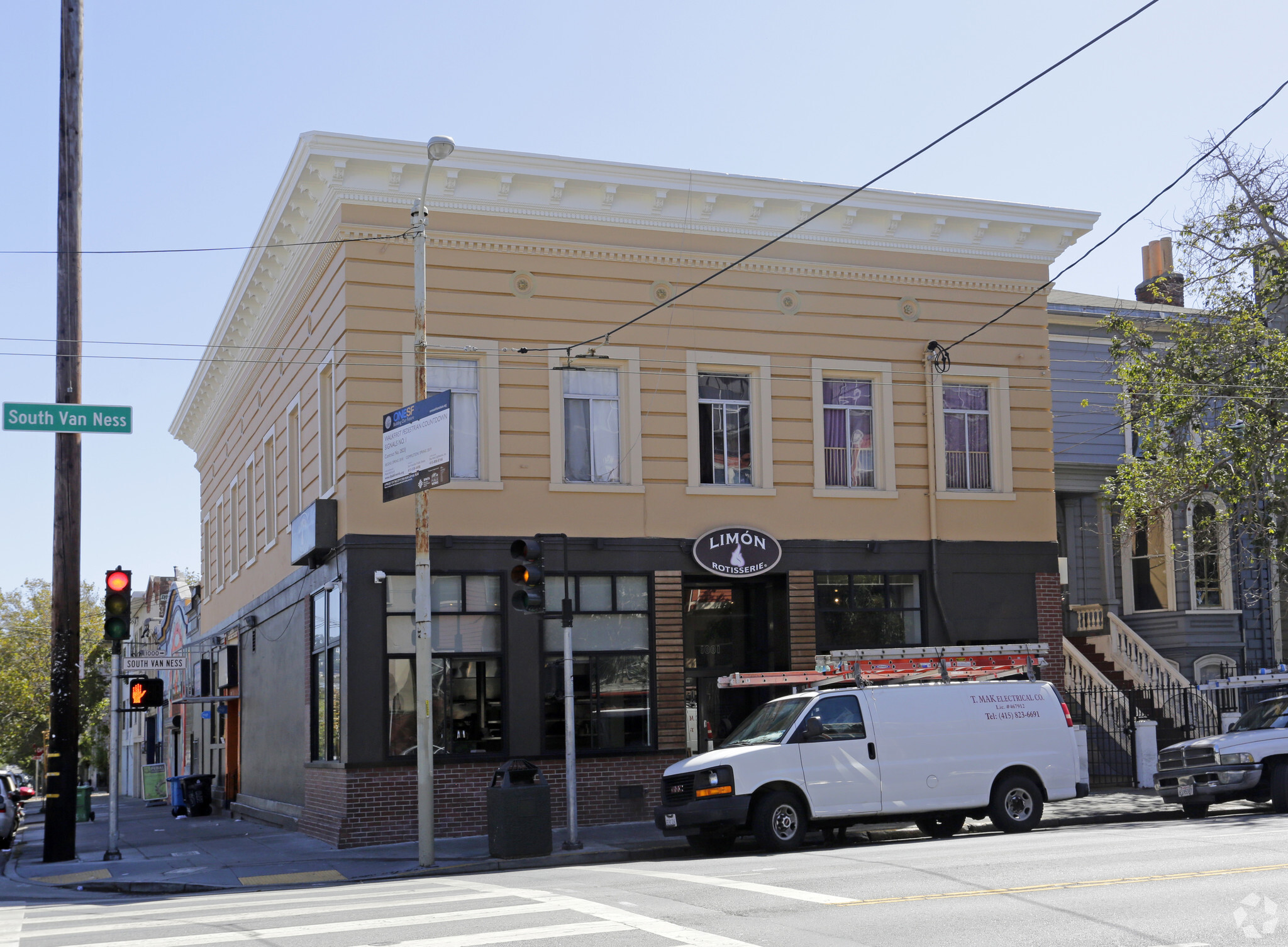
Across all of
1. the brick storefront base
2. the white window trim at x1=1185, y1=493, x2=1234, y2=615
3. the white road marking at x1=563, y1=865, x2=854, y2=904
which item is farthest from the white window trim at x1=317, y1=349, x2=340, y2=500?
the white window trim at x1=1185, y1=493, x2=1234, y2=615

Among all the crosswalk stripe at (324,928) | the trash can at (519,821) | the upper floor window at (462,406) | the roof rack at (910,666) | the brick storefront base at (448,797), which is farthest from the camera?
the upper floor window at (462,406)

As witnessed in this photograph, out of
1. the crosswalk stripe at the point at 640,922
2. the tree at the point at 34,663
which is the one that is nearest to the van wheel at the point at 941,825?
the crosswalk stripe at the point at 640,922

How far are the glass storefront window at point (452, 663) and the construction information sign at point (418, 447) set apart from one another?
3174 millimetres

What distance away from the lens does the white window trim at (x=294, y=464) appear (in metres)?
22.8

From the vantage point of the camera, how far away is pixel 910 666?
739 inches

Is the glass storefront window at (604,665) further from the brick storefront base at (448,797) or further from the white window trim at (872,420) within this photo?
the white window trim at (872,420)

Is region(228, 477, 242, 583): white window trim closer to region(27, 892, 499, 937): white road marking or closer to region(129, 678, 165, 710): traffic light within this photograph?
region(129, 678, 165, 710): traffic light

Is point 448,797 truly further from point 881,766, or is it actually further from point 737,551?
point 881,766

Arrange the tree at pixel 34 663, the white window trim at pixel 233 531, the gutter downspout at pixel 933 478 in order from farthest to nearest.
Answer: the tree at pixel 34 663
the white window trim at pixel 233 531
the gutter downspout at pixel 933 478

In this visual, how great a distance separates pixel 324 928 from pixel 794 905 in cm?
343

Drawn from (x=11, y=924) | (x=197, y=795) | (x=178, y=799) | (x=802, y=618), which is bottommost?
(x=178, y=799)

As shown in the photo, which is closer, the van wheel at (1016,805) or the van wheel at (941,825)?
the van wheel at (1016,805)

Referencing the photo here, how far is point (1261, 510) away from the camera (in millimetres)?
23344

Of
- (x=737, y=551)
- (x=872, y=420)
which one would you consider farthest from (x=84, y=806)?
(x=872, y=420)
